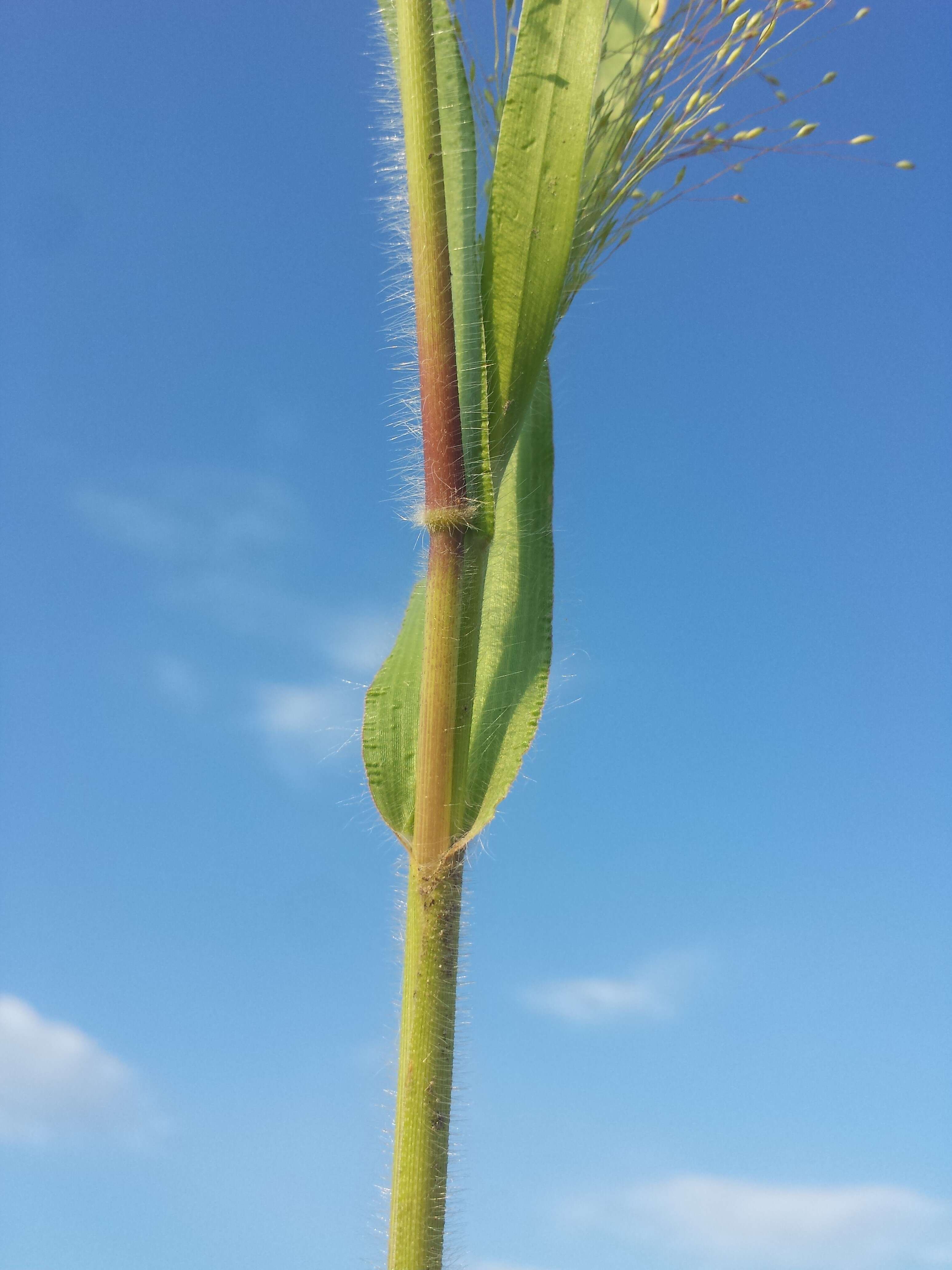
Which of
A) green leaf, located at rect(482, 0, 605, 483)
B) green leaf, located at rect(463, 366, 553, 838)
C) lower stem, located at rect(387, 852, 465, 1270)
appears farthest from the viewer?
green leaf, located at rect(463, 366, 553, 838)

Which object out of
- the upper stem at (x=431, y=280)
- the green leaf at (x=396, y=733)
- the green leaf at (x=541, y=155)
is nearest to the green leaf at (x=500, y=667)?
the green leaf at (x=396, y=733)

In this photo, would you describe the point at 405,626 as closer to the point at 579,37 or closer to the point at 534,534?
the point at 534,534

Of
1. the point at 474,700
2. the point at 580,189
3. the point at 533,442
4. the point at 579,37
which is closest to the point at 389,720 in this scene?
the point at 474,700

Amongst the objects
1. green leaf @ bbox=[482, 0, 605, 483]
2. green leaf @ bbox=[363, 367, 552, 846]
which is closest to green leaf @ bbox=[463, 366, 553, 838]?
green leaf @ bbox=[363, 367, 552, 846]

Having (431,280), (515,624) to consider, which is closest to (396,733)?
(515,624)

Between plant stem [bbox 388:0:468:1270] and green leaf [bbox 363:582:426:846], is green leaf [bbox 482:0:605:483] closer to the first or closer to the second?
plant stem [bbox 388:0:468:1270]

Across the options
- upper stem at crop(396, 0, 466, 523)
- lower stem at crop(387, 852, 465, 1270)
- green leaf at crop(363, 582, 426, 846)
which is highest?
upper stem at crop(396, 0, 466, 523)

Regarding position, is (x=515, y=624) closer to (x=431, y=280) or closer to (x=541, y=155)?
(x=431, y=280)
